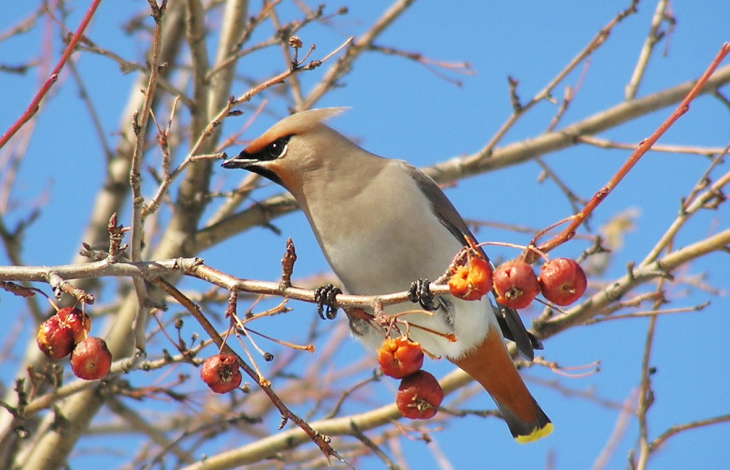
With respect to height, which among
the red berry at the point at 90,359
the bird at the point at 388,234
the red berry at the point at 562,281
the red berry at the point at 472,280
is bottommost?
the red berry at the point at 90,359

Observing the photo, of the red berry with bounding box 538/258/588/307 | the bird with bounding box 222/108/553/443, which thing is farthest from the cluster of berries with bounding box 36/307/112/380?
the bird with bounding box 222/108/553/443

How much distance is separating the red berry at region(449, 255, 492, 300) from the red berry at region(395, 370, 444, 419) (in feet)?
1.76

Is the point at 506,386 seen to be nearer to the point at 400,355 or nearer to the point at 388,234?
the point at 388,234

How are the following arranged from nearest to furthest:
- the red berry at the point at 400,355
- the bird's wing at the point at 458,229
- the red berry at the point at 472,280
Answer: the red berry at the point at 472,280 < the red berry at the point at 400,355 < the bird's wing at the point at 458,229

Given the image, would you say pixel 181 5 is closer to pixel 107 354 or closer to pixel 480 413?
pixel 480 413

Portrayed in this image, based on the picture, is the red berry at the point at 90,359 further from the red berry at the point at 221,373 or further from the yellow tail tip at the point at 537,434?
the yellow tail tip at the point at 537,434

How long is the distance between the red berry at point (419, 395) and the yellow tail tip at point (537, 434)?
1623 millimetres

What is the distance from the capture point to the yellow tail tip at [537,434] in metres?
3.81

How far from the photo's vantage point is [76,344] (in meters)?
2.10

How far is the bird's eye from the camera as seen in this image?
3.53m

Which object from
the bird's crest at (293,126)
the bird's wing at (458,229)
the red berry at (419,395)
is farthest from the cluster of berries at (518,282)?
the bird's crest at (293,126)

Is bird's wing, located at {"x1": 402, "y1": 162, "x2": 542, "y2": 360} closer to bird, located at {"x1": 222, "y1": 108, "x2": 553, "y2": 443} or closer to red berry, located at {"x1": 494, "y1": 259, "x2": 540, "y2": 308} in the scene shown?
bird, located at {"x1": 222, "y1": 108, "x2": 553, "y2": 443}

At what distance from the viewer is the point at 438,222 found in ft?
11.5

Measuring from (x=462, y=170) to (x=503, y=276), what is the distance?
2380 mm
